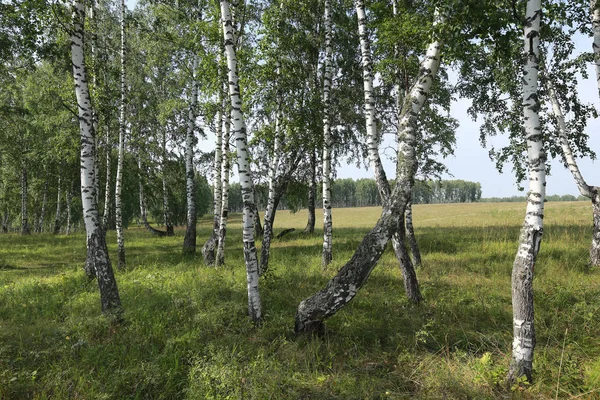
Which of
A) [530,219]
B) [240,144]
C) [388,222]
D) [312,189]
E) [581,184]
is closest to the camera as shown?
[530,219]

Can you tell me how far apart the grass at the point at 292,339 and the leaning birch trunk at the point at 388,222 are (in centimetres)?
64

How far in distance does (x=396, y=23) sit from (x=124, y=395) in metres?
8.26

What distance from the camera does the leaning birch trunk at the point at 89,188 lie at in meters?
5.96

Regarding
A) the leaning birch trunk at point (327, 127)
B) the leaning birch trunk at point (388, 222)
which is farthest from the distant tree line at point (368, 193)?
the leaning birch trunk at point (388, 222)

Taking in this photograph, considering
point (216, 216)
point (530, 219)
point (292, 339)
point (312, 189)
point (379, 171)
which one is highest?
point (312, 189)

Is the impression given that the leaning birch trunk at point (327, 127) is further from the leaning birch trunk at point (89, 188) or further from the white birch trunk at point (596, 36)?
the white birch trunk at point (596, 36)

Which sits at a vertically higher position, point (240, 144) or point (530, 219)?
point (240, 144)

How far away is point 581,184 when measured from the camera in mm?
9211

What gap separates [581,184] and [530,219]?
830 centimetres

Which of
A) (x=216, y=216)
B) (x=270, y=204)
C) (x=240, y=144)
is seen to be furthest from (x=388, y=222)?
(x=216, y=216)

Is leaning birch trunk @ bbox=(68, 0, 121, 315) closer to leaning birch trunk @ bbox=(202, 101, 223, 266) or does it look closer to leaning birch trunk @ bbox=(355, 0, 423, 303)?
leaning birch trunk @ bbox=(202, 101, 223, 266)

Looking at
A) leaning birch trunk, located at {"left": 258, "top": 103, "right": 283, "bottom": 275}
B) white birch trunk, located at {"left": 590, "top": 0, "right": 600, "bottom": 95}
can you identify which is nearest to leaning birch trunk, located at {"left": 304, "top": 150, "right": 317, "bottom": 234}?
leaning birch trunk, located at {"left": 258, "top": 103, "right": 283, "bottom": 275}

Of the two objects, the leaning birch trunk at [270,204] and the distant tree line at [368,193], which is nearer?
the leaning birch trunk at [270,204]

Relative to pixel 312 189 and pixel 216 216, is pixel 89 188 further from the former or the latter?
pixel 312 189
